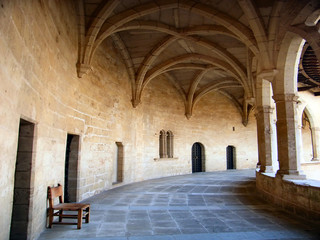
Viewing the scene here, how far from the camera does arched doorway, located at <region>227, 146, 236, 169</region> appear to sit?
17652 mm

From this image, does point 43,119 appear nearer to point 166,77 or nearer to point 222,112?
point 166,77

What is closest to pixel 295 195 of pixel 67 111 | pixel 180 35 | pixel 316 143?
pixel 67 111

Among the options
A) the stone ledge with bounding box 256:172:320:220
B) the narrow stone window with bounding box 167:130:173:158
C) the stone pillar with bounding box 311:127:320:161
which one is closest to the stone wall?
the narrow stone window with bounding box 167:130:173:158

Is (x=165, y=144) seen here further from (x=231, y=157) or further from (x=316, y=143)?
(x=316, y=143)

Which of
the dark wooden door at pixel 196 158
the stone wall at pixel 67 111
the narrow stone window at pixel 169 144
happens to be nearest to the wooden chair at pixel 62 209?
the stone wall at pixel 67 111

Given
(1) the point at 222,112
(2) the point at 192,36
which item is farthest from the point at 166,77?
(1) the point at 222,112

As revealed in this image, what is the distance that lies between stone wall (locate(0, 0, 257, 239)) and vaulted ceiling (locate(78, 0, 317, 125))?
577 mm

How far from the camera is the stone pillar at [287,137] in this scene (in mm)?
5465

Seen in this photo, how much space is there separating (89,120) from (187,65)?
621cm

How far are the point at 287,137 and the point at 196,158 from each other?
10480 millimetres

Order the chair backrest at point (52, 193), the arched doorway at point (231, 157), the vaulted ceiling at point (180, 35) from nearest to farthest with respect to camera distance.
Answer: the chair backrest at point (52, 193) → the vaulted ceiling at point (180, 35) → the arched doorway at point (231, 157)

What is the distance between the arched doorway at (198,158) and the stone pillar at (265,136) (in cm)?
813

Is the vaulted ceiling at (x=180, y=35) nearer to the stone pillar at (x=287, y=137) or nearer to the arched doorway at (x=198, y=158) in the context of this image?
the stone pillar at (x=287, y=137)

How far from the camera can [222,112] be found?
1697cm
